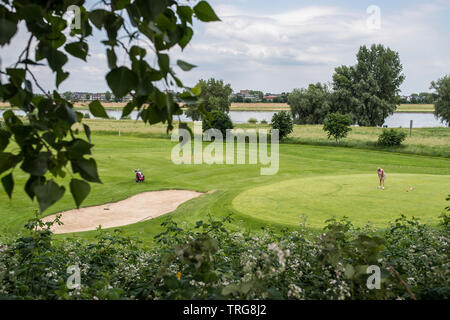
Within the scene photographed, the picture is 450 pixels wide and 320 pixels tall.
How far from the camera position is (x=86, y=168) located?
1.40m

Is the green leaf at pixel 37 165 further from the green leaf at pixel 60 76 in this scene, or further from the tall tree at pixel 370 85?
the tall tree at pixel 370 85

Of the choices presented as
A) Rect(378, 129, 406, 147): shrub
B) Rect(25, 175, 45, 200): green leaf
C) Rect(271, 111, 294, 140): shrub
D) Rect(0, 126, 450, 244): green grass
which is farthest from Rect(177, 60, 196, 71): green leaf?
Rect(271, 111, 294, 140): shrub

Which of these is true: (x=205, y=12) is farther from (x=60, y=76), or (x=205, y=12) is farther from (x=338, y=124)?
(x=338, y=124)

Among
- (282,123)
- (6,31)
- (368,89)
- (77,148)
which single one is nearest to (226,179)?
(77,148)

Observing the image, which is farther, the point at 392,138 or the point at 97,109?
the point at 392,138

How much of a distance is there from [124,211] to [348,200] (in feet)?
29.1

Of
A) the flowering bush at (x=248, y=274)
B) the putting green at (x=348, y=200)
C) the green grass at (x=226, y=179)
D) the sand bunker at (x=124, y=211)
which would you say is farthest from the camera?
the sand bunker at (x=124, y=211)

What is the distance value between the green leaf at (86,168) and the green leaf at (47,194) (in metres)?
0.09

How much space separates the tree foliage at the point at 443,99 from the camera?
6875 cm

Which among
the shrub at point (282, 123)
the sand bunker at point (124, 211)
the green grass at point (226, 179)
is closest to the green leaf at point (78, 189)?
the green grass at point (226, 179)

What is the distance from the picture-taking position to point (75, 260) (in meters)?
3.45

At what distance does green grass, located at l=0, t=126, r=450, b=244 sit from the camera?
13.5 m

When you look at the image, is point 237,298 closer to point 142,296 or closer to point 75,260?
point 142,296
